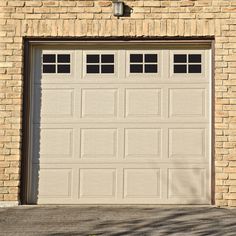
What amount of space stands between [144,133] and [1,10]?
3.18m

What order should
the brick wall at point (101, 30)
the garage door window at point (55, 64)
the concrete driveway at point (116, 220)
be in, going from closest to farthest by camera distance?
1. the concrete driveway at point (116, 220)
2. the brick wall at point (101, 30)
3. the garage door window at point (55, 64)

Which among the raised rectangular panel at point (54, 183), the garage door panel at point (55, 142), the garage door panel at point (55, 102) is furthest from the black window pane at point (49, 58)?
the raised rectangular panel at point (54, 183)

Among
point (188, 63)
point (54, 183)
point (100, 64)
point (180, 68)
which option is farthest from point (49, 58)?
point (188, 63)

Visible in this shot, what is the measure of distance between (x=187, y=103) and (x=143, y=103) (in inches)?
29.4

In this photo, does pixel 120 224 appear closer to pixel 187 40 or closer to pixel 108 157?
pixel 108 157

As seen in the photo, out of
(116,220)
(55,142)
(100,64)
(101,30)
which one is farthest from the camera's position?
(100,64)

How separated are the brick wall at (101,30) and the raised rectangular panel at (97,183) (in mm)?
1112

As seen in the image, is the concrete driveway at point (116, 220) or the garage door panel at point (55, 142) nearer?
the concrete driveway at point (116, 220)

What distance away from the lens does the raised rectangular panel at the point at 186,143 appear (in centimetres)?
928

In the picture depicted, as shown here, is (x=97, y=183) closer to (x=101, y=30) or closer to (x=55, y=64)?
(x=55, y=64)

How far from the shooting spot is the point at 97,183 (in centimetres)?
930

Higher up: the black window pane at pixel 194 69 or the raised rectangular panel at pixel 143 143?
the black window pane at pixel 194 69

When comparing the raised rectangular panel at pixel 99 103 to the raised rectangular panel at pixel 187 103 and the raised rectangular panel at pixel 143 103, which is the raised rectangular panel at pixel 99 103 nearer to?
the raised rectangular panel at pixel 143 103

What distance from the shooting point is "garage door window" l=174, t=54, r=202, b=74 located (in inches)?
371
